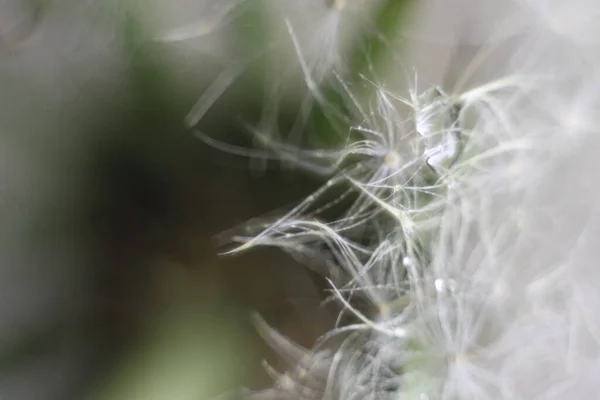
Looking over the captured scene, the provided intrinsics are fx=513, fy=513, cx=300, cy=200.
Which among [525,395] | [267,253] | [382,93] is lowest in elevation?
[525,395]

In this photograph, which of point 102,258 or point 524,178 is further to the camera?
point 102,258

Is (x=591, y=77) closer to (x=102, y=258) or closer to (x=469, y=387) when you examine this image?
(x=469, y=387)

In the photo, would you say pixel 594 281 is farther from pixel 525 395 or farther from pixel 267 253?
pixel 267 253

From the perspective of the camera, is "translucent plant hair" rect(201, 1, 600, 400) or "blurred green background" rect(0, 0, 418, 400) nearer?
"translucent plant hair" rect(201, 1, 600, 400)

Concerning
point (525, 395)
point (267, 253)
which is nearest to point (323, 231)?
point (267, 253)

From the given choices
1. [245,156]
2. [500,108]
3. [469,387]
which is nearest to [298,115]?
[245,156]

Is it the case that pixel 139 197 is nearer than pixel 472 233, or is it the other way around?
pixel 472 233

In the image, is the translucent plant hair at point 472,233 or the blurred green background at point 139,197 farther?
the blurred green background at point 139,197

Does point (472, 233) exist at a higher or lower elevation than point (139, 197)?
lower

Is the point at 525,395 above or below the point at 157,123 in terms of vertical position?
below
